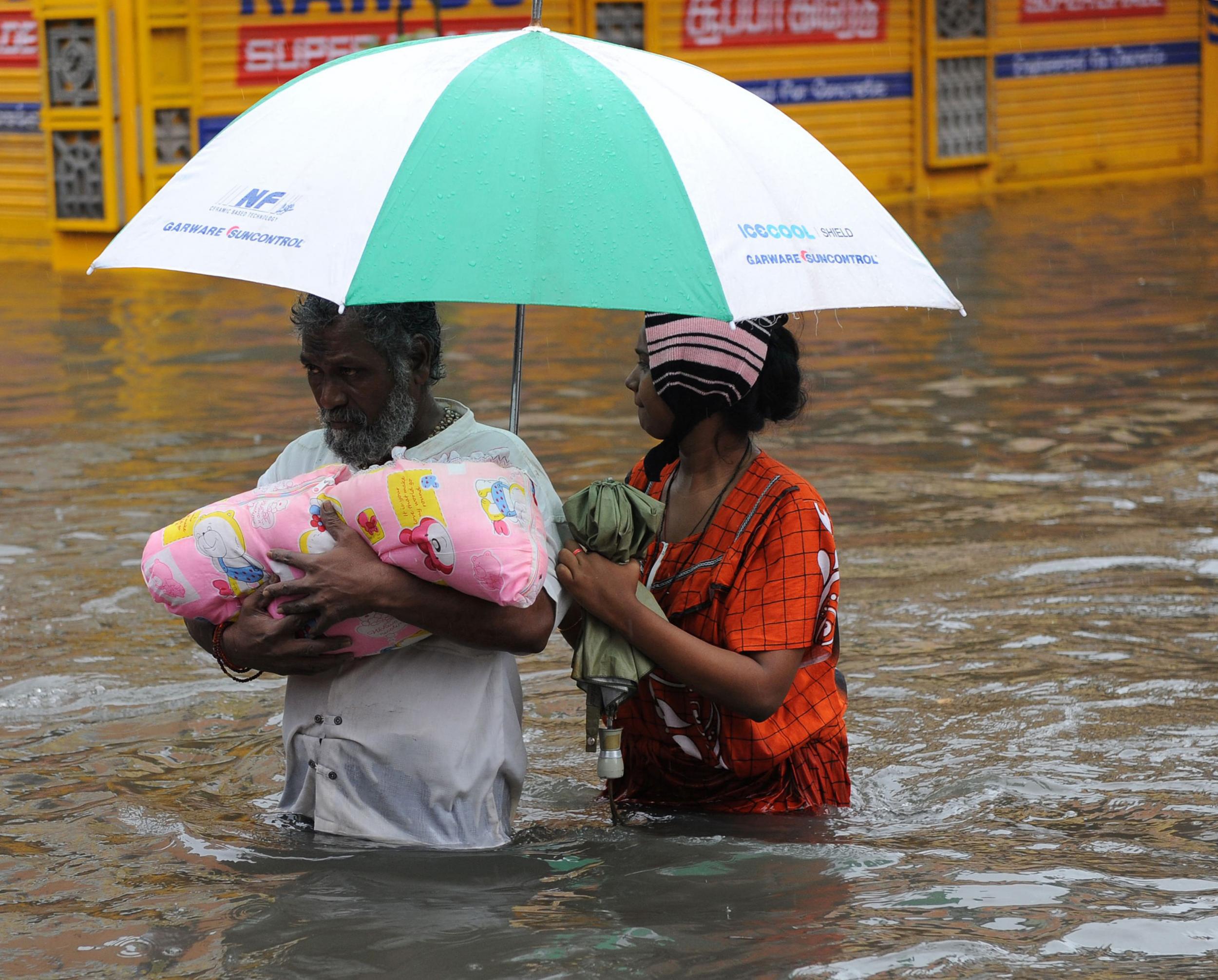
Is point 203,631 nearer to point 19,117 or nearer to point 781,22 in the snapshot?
point 19,117

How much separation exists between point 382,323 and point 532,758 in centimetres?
221

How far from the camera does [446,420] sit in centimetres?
354

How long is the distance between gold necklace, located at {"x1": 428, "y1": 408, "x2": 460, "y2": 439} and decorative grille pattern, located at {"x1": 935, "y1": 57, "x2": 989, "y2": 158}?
1882cm

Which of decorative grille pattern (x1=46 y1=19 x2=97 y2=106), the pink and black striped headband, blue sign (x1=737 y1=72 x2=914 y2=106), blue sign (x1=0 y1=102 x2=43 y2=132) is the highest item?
blue sign (x1=737 y1=72 x2=914 y2=106)

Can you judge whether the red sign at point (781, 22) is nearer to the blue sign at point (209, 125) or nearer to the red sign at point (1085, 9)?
the red sign at point (1085, 9)

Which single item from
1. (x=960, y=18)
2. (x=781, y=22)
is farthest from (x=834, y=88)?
(x=960, y=18)

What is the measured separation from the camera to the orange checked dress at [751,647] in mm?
3576

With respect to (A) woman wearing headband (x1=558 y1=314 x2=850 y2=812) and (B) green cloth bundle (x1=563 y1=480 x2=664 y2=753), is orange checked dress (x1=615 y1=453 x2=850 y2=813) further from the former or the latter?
(B) green cloth bundle (x1=563 y1=480 x2=664 y2=753)

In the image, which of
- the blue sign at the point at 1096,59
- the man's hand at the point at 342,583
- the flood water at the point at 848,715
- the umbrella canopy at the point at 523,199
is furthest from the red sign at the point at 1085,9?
the man's hand at the point at 342,583

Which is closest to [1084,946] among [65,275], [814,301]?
[814,301]

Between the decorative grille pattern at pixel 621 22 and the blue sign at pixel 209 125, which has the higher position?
the decorative grille pattern at pixel 621 22

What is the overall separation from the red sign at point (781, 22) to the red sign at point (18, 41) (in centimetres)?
715

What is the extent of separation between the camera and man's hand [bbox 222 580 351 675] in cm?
327

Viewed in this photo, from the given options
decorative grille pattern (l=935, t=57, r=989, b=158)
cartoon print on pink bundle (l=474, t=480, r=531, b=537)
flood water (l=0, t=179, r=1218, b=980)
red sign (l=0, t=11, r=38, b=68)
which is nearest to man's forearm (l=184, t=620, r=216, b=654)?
flood water (l=0, t=179, r=1218, b=980)
